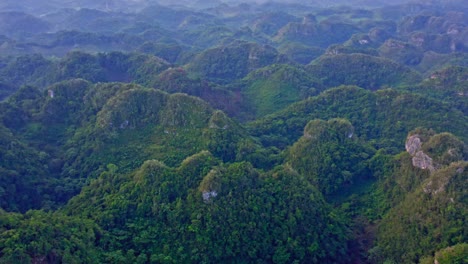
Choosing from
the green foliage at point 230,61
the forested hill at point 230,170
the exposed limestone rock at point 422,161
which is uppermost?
the exposed limestone rock at point 422,161

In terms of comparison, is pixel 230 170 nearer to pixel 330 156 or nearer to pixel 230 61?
pixel 330 156

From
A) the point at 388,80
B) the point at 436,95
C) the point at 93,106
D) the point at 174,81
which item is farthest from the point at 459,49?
the point at 93,106

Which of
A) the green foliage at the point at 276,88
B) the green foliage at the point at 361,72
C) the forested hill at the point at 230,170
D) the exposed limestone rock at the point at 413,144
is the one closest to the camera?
the forested hill at the point at 230,170

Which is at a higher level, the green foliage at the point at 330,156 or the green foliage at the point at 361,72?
the green foliage at the point at 330,156

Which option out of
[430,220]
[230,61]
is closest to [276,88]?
[230,61]

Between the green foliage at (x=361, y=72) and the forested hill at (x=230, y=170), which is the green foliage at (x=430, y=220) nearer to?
the forested hill at (x=230, y=170)

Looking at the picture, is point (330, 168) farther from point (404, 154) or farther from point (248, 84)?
point (248, 84)

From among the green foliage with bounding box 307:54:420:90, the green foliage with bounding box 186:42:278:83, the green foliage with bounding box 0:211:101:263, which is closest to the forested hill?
the green foliage with bounding box 0:211:101:263

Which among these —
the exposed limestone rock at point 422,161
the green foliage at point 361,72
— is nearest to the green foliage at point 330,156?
the exposed limestone rock at point 422,161

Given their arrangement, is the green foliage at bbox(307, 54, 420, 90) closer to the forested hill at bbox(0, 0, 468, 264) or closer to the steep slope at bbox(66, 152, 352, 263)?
the forested hill at bbox(0, 0, 468, 264)
